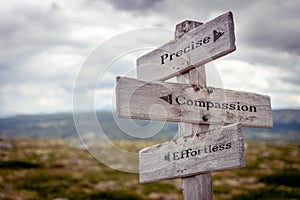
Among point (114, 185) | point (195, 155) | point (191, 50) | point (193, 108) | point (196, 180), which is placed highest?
point (191, 50)

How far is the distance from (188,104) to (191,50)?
715mm

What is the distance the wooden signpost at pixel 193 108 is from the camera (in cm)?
497

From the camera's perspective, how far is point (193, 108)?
5332 millimetres

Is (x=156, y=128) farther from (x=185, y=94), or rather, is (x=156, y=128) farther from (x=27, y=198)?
(x=27, y=198)

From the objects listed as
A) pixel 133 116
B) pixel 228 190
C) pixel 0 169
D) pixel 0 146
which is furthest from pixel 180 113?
pixel 0 146

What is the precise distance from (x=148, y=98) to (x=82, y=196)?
501 inches

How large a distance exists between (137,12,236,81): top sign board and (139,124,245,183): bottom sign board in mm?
914

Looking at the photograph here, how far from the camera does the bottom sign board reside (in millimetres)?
4941

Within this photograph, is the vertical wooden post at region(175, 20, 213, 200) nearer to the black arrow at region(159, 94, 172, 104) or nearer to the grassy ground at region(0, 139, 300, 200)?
the black arrow at region(159, 94, 172, 104)

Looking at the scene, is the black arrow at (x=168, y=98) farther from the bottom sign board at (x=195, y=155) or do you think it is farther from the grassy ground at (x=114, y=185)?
the grassy ground at (x=114, y=185)

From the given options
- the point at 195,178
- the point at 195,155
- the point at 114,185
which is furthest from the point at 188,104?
the point at 114,185

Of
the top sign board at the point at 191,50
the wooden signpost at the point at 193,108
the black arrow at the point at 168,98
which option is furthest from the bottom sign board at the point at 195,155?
the top sign board at the point at 191,50

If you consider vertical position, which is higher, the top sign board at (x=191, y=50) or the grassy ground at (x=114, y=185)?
the top sign board at (x=191, y=50)

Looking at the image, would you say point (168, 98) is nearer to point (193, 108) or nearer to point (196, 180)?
point (193, 108)
